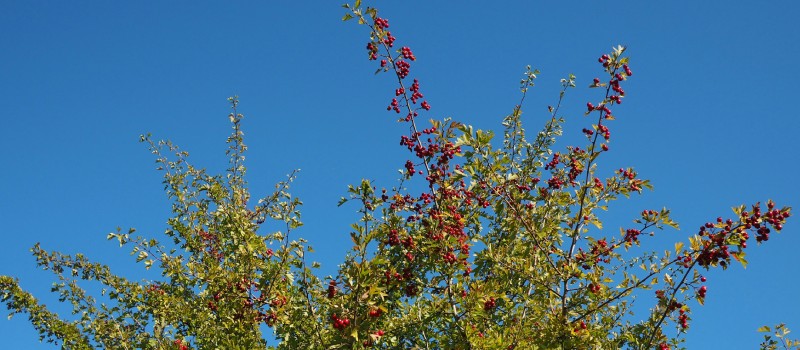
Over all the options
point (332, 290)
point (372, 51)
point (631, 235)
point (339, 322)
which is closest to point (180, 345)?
point (332, 290)

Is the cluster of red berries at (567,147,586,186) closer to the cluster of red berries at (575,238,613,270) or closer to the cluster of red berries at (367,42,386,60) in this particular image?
the cluster of red berries at (575,238,613,270)

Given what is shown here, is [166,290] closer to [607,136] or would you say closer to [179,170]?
[179,170]

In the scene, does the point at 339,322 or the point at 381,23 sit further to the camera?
the point at 381,23

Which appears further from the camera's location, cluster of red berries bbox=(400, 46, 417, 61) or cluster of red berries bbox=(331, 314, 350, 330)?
cluster of red berries bbox=(400, 46, 417, 61)

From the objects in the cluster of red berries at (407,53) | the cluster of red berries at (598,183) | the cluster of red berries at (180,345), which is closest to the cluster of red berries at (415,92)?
the cluster of red berries at (407,53)

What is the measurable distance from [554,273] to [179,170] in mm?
7608

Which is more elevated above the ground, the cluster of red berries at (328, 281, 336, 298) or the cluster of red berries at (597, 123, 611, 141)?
the cluster of red berries at (597, 123, 611, 141)

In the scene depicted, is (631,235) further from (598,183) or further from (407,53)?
(407,53)

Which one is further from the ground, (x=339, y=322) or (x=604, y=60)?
(x=604, y=60)

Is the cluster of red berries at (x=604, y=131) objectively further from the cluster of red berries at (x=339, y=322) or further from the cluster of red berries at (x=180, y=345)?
the cluster of red berries at (x=180, y=345)

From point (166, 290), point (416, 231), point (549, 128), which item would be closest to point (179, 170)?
point (166, 290)

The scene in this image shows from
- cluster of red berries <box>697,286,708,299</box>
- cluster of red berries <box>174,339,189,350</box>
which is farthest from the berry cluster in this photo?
cluster of red berries <box>174,339,189,350</box>

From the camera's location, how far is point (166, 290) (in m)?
10.4

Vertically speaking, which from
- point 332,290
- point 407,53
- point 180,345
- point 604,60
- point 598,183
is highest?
point 407,53
